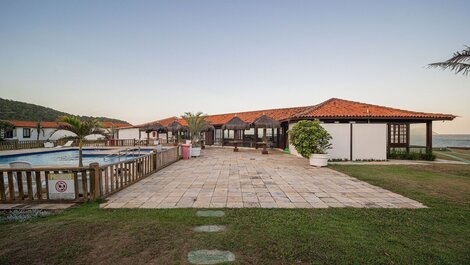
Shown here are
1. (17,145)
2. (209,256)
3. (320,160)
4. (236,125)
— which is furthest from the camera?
(17,145)

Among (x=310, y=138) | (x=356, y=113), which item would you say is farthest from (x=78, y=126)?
(x=356, y=113)

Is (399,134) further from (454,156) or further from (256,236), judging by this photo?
(256,236)

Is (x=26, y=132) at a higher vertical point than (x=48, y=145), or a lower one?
higher

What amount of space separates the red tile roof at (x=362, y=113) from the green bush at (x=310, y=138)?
97.2 inches

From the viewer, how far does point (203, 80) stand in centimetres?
2161

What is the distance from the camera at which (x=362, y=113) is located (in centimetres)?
1278

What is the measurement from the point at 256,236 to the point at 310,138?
817 cm

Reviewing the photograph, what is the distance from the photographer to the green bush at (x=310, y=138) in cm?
1004

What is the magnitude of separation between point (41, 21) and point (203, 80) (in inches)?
513

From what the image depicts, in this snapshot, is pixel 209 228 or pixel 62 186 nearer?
pixel 209 228

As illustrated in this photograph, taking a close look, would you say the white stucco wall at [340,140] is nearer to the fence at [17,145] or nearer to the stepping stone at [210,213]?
the stepping stone at [210,213]

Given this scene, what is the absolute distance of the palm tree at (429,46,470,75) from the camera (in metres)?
5.68

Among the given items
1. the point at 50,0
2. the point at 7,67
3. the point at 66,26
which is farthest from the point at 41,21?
the point at 7,67

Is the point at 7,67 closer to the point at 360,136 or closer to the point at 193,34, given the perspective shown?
the point at 193,34
